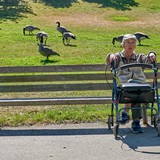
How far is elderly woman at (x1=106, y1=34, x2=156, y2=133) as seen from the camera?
267 inches

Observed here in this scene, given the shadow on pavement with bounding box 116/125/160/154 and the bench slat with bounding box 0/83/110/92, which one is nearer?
the shadow on pavement with bounding box 116/125/160/154

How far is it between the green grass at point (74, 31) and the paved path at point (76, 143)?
0.50m

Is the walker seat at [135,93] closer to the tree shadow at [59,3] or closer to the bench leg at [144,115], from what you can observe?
the bench leg at [144,115]

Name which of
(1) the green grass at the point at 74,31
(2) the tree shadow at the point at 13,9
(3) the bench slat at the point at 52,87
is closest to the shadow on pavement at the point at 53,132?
(1) the green grass at the point at 74,31

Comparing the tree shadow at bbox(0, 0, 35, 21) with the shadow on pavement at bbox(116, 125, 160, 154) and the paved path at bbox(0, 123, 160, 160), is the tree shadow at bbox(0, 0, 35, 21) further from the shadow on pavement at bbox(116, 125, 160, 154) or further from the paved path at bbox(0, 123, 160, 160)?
the shadow on pavement at bbox(116, 125, 160, 154)

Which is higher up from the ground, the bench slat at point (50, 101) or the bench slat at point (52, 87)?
the bench slat at point (52, 87)

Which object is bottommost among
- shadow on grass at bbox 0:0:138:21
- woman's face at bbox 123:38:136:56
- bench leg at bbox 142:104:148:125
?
bench leg at bbox 142:104:148:125

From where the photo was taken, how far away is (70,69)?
8078 millimetres

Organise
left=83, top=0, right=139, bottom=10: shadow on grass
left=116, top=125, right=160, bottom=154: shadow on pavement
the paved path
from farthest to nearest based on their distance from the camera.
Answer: left=83, top=0, right=139, bottom=10: shadow on grass, left=116, top=125, right=160, bottom=154: shadow on pavement, the paved path

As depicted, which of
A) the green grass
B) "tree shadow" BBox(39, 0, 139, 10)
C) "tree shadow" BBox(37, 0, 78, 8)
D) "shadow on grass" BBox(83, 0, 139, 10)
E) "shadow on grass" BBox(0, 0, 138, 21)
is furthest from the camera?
"shadow on grass" BBox(83, 0, 139, 10)

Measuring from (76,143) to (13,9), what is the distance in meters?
34.8

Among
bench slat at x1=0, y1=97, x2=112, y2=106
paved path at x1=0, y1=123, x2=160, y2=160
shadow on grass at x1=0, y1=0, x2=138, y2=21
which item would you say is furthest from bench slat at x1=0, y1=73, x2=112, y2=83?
shadow on grass at x1=0, y1=0, x2=138, y2=21

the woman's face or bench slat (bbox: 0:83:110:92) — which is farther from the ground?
the woman's face

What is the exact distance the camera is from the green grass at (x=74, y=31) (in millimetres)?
8074
